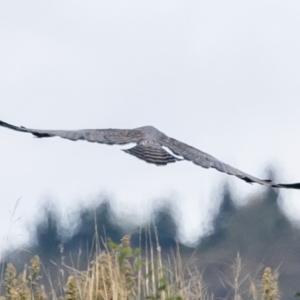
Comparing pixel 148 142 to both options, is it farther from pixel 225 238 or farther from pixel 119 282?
pixel 225 238

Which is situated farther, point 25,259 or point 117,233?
point 117,233

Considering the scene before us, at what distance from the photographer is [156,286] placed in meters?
8.05

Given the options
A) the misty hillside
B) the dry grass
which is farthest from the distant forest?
the dry grass

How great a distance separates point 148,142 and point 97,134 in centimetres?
31

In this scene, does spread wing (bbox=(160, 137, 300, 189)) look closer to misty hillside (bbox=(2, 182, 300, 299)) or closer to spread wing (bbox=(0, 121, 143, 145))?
spread wing (bbox=(0, 121, 143, 145))

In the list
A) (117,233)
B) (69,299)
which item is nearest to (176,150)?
(69,299)

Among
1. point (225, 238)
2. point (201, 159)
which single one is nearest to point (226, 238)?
point (225, 238)

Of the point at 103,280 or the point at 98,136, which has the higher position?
the point at 98,136

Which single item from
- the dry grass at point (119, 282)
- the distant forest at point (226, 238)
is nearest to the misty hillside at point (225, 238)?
the distant forest at point (226, 238)

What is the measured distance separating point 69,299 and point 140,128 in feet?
3.95

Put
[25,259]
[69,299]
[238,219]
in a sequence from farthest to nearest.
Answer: [238,219] → [25,259] → [69,299]

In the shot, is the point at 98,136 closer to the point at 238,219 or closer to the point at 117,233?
the point at 117,233

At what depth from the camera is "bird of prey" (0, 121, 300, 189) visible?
294 inches

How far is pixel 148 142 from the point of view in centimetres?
768
